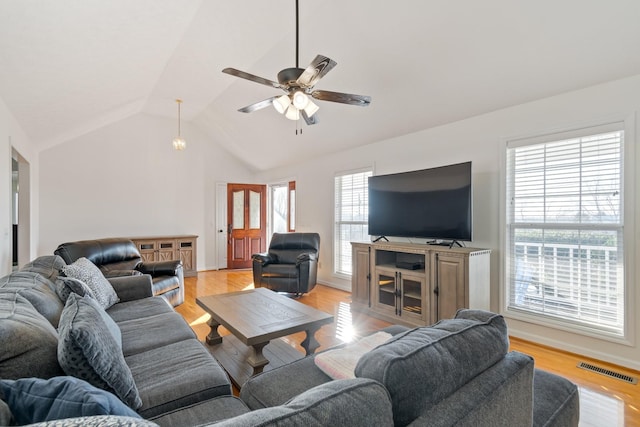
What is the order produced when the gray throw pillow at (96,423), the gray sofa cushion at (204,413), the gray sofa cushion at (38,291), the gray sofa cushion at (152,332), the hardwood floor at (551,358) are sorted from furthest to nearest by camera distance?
the hardwood floor at (551,358) < the gray sofa cushion at (152,332) < the gray sofa cushion at (38,291) < the gray sofa cushion at (204,413) < the gray throw pillow at (96,423)

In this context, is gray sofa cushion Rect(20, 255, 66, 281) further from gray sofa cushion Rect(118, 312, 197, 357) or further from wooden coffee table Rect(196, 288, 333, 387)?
wooden coffee table Rect(196, 288, 333, 387)

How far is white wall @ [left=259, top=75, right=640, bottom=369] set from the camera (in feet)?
8.46

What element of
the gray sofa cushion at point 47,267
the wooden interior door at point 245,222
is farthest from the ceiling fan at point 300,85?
the wooden interior door at point 245,222

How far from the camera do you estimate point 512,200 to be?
10.6ft

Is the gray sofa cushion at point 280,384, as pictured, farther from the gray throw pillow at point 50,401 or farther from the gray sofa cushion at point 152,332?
the gray sofa cushion at point 152,332

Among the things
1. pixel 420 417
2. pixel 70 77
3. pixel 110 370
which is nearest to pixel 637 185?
pixel 420 417

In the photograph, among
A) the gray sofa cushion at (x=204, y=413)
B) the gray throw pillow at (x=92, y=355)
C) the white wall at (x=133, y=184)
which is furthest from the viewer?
the white wall at (x=133, y=184)

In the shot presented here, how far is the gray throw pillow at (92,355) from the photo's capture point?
3.58 feet

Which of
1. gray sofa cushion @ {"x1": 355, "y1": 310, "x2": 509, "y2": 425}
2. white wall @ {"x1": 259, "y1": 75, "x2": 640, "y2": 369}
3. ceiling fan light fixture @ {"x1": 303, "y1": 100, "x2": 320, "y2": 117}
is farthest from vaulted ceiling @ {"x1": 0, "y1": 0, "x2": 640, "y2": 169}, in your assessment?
gray sofa cushion @ {"x1": 355, "y1": 310, "x2": 509, "y2": 425}

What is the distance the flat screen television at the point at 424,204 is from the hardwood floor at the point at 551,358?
1166 millimetres

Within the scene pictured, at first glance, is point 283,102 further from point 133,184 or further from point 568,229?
point 133,184

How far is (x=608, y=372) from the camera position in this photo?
2.50 meters

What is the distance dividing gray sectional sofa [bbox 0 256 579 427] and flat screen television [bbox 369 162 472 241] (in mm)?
2140

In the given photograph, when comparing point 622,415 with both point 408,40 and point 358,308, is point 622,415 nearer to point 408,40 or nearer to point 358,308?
point 358,308
